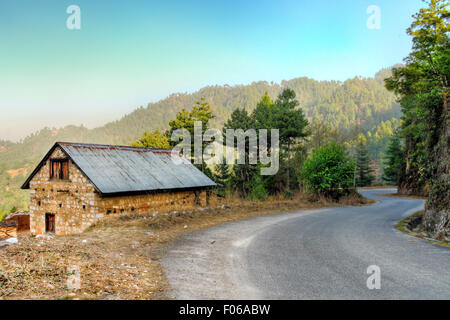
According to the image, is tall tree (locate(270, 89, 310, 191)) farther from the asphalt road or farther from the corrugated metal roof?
the asphalt road

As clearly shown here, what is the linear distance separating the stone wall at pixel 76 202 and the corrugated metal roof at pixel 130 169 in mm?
516

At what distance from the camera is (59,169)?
58.5 feet

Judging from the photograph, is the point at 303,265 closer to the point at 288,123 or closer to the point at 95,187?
the point at 95,187

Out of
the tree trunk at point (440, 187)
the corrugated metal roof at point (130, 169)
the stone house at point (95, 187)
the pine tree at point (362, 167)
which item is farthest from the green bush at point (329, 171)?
the pine tree at point (362, 167)

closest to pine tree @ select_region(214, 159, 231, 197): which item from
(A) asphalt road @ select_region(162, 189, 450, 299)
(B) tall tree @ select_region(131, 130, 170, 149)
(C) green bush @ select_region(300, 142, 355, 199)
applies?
(B) tall tree @ select_region(131, 130, 170, 149)

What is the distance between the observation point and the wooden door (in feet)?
59.3

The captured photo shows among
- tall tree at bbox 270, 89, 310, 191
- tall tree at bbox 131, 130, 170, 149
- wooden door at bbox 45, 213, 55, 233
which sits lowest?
wooden door at bbox 45, 213, 55, 233

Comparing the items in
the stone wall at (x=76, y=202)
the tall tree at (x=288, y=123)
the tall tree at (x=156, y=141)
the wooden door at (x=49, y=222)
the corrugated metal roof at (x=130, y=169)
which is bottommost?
the wooden door at (x=49, y=222)

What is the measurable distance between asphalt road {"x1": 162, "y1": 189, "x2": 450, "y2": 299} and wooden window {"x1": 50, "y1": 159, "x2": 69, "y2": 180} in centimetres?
986

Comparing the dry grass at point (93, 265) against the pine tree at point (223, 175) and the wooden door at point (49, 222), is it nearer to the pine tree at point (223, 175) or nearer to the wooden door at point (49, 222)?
the wooden door at point (49, 222)

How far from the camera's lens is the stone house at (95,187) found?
1619cm

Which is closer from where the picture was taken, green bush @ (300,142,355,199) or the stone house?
the stone house

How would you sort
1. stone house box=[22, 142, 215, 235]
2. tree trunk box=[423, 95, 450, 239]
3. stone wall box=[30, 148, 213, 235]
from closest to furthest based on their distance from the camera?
1. tree trunk box=[423, 95, 450, 239]
2. stone wall box=[30, 148, 213, 235]
3. stone house box=[22, 142, 215, 235]

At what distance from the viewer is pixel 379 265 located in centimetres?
776
